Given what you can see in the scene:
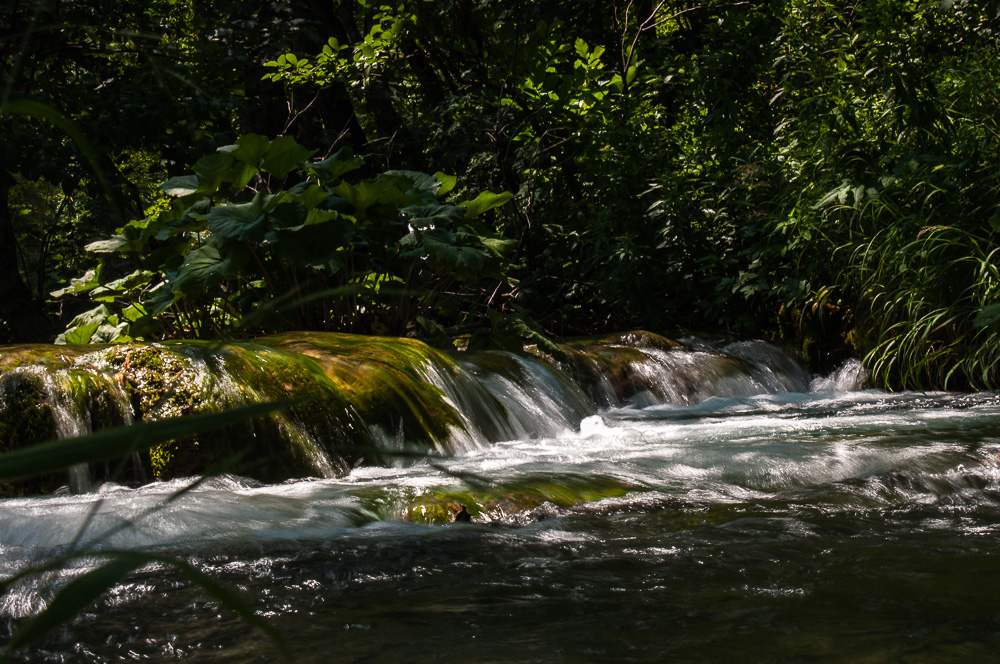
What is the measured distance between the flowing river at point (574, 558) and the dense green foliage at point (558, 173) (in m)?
1.58

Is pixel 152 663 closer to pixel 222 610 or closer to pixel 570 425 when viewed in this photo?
pixel 222 610

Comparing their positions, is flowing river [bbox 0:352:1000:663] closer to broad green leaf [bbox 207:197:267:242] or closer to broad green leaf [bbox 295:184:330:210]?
broad green leaf [bbox 207:197:267:242]

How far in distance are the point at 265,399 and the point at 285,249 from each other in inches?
67.8

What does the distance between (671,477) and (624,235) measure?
574 cm

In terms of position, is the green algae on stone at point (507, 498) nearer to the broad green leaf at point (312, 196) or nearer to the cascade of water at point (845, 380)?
the broad green leaf at point (312, 196)

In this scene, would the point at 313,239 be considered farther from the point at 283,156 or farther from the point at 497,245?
the point at 497,245

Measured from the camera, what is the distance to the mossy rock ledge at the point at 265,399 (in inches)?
160

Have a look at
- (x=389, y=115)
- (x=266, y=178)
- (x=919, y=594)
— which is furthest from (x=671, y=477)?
(x=389, y=115)

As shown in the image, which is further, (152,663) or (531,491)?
(531,491)

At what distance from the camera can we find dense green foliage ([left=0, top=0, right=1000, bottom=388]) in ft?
21.4

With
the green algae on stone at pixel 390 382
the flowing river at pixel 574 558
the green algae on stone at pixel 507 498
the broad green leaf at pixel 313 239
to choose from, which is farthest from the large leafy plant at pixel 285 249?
the green algae on stone at pixel 507 498

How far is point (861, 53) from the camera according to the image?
7.94m

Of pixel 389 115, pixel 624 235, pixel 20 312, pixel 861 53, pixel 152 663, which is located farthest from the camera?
pixel 389 115

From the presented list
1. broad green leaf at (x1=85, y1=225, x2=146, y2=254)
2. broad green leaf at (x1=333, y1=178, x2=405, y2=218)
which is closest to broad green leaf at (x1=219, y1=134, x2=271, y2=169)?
broad green leaf at (x1=333, y1=178, x2=405, y2=218)
